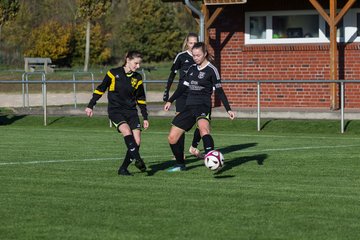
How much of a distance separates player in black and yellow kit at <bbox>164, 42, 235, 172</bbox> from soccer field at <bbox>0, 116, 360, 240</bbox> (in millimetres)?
566

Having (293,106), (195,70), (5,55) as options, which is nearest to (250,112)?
(293,106)

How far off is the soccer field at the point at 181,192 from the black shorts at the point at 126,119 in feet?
2.22

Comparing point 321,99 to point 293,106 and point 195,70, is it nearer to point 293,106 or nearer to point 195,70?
point 293,106

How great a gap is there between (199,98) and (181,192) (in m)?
2.79

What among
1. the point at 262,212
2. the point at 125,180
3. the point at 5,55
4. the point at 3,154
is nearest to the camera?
the point at 262,212

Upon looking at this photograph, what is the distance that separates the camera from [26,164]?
16.0m

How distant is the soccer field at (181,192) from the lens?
9766mm

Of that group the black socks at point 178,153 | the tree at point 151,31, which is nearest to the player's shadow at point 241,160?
the black socks at point 178,153

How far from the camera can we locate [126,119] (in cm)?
1470

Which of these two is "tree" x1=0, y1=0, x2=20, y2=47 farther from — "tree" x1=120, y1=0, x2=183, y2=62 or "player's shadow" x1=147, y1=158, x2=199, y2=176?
"player's shadow" x1=147, y1=158, x2=199, y2=176

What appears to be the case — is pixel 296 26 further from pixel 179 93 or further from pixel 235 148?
pixel 179 93

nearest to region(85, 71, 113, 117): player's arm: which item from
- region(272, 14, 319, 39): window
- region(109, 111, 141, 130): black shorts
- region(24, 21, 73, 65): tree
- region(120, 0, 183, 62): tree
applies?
region(109, 111, 141, 130): black shorts

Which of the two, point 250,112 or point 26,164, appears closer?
point 26,164

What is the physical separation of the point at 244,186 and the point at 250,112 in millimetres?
13844
